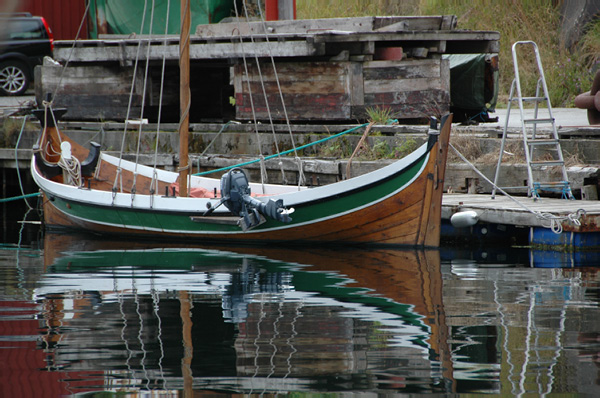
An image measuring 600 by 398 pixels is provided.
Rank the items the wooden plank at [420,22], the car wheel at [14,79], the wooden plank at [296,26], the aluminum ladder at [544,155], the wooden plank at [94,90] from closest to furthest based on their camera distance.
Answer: the aluminum ladder at [544,155] < the wooden plank at [420,22] < the wooden plank at [296,26] < the wooden plank at [94,90] < the car wheel at [14,79]

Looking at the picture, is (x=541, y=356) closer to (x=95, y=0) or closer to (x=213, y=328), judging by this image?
(x=213, y=328)

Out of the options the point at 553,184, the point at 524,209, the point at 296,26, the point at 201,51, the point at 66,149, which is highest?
the point at 296,26

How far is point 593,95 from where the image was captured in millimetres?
11164

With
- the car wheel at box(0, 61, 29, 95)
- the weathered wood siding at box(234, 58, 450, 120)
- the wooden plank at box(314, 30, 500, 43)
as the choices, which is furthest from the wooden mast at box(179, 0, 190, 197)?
the car wheel at box(0, 61, 29, 95)

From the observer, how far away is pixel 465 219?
30.8 feet

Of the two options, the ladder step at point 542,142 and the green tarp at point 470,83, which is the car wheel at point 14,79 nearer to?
the green tarp at point 470,83

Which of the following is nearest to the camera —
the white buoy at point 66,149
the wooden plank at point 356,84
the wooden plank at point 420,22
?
the wooden plank at point 356,84

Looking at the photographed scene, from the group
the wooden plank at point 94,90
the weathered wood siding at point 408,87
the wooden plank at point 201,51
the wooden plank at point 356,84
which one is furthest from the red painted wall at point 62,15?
the weathered wood siding at point 408,87

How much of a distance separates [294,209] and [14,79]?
474 inches

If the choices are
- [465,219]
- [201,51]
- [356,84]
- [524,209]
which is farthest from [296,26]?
[524,209]

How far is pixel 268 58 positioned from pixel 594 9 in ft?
31.6

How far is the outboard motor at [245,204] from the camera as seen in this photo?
9555mm

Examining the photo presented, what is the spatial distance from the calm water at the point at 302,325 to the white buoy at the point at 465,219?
1.25ft

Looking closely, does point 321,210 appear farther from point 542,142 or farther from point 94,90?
point 94,90
